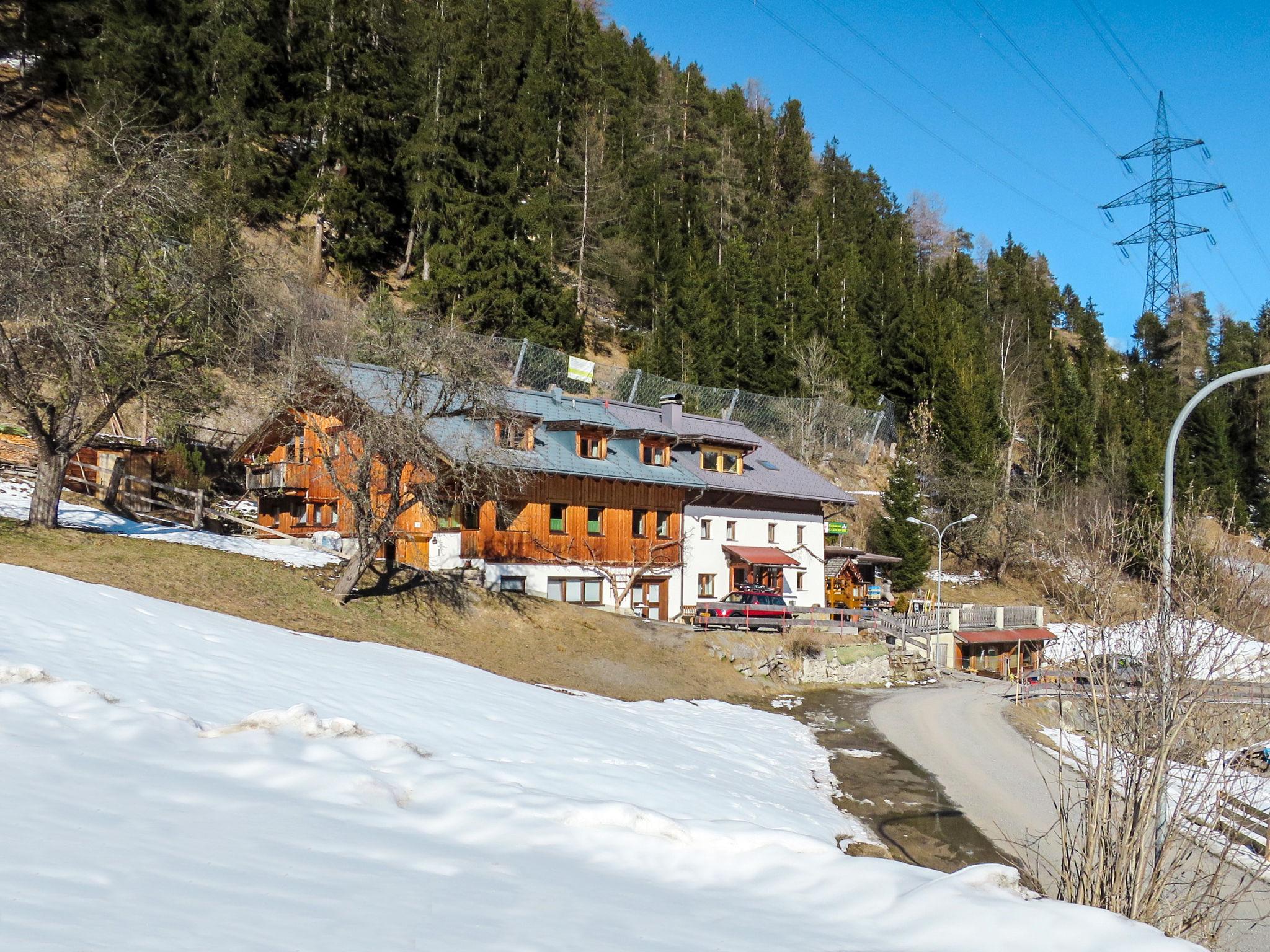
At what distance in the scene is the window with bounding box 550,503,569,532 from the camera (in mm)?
37062

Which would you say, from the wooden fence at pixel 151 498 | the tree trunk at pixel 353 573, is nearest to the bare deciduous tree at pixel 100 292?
the wooden fence at pixel 151 498

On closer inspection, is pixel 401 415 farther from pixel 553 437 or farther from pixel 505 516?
pixel 553 437

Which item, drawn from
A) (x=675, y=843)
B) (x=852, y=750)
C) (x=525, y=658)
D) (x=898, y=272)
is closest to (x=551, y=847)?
(x=675, y=843)

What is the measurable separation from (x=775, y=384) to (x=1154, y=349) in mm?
80781

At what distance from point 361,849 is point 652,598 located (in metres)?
33.9

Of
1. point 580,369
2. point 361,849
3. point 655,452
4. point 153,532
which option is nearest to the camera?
point 361,849

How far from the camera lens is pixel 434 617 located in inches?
1082

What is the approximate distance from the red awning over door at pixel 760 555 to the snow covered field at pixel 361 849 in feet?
97.8

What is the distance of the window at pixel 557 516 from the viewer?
37062 millimetres

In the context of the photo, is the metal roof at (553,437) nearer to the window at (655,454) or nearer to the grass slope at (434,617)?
the window at (655,454)

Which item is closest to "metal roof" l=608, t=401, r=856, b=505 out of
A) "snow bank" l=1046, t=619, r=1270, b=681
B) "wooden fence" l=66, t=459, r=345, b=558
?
"wooden fence" l=66, t=459, r=345, b=558

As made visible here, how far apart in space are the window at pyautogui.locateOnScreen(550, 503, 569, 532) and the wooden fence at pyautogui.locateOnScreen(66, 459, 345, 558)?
29.6ft

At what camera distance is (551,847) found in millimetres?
7730

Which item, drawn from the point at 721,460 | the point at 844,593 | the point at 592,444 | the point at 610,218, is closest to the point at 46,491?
the point at 592,444
